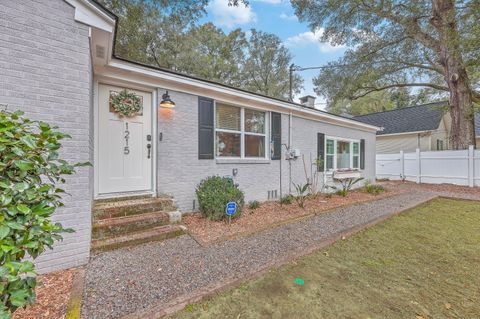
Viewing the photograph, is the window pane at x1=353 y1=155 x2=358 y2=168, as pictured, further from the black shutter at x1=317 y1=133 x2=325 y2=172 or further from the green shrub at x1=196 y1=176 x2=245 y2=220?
the green shrub at x1=196 y1=176 x2=245 y2=220

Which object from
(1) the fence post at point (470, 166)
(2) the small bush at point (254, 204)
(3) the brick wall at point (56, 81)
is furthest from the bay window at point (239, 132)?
(1) the fence post at point (470, 166)

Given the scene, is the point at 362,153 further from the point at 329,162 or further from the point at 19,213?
the point at 19,213

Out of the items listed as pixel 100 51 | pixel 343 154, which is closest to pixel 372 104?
pixel 343 154

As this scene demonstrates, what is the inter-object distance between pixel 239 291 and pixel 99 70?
421 cm

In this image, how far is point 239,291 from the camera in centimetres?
233

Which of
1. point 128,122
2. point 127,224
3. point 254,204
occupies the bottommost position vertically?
point 254,204

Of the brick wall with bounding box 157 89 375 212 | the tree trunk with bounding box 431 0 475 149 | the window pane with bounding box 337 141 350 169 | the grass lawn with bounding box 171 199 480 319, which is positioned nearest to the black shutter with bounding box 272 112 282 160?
the brick wall with bounding box 157 89 375 212

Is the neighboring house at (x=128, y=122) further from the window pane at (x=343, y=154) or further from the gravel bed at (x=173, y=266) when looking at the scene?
the gravel bed at (x=173, y=266)

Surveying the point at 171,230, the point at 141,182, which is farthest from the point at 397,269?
the point at 141,182

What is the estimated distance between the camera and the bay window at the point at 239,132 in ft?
17.9

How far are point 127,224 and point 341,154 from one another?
813cm

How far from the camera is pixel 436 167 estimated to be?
34.3ft

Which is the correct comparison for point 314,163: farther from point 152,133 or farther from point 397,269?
point 152,133

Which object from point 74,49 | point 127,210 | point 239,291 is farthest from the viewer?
point 127,210
